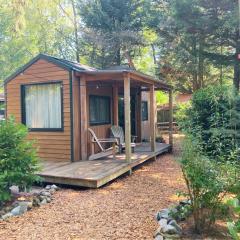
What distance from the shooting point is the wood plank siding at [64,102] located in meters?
7.65

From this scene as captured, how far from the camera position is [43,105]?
8109mm

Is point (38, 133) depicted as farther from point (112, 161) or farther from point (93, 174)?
point (93, 174)

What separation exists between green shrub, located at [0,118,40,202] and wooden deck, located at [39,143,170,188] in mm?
840

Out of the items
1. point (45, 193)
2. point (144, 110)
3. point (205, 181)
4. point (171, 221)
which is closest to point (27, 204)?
point (45, 193)

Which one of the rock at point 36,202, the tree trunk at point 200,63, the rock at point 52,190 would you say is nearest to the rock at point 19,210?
the rock at point 36,202

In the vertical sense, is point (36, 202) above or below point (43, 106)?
below

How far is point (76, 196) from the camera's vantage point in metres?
5.37

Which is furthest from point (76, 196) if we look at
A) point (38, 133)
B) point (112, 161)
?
point (38, 133)

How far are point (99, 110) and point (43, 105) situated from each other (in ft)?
6.19

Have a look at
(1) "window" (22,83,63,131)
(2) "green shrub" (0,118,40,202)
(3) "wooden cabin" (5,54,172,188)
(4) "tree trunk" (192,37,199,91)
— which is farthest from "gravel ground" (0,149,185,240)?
(4) "tree trunk" (192,37,199,91)

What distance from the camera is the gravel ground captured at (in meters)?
→ 3.63

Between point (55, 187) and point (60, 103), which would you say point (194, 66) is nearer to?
point (60, 103)

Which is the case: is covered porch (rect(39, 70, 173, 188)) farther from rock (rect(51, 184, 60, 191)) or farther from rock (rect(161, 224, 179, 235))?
rock (rect(161, 224, 179, 235))

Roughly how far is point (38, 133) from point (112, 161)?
2.21 metres
